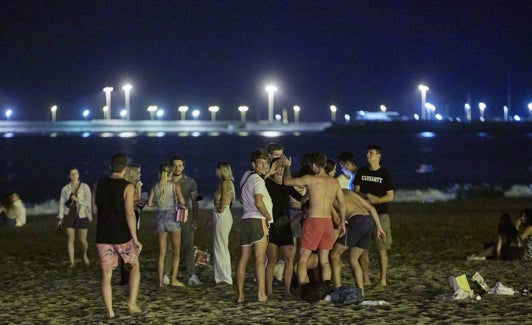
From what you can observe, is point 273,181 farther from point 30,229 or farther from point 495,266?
point 30,229

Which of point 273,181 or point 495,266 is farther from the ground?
point 273,181

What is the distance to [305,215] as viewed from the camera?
32.2 feet

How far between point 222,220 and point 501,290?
10.3 feet

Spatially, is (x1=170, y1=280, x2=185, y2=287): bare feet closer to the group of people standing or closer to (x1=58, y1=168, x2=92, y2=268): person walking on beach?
the group of people standing

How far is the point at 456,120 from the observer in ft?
630

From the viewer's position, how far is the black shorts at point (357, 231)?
974 centimetres

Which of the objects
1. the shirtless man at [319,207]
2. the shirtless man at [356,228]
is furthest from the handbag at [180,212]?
the shirtless man at [356,228]

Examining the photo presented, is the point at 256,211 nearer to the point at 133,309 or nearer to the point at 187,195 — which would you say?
the point at 133,309

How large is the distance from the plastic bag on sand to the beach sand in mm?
183

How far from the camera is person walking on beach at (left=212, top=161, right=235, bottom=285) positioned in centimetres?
1025

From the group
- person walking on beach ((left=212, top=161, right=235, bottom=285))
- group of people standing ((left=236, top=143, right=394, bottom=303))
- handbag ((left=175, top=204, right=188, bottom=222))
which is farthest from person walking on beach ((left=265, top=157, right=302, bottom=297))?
handbag ((left=175, top=204, right=188, bottom=222))

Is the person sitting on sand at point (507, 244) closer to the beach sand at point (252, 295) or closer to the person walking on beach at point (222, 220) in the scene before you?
the beach sand at point (252, 295)

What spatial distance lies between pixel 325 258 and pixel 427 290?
150 cm

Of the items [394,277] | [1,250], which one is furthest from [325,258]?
[1,250]
